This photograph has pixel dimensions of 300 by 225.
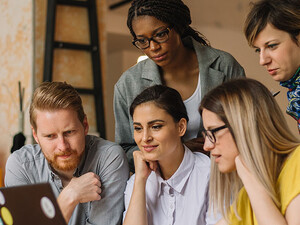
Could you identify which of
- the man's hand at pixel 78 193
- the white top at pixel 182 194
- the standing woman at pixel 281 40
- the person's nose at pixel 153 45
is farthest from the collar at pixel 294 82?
the man's hand at pixel 78 193

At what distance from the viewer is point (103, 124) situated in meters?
3.90

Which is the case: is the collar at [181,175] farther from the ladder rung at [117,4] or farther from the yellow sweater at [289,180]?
the ladder rung at [117,4]

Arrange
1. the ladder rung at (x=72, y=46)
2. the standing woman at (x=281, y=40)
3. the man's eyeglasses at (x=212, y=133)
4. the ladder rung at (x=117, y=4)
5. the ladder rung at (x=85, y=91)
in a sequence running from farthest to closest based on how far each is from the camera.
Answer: the ladder rung at (x=117, y=4) → the ladder rung at (x=85, y=91) → the ladder rung at (x=72, y=46) → the standing woman at (x=281, y=40) → the man's eyeglasses at (x=212, y=133)

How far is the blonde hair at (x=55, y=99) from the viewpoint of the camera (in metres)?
2.09

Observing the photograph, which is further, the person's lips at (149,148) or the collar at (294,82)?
the person's lips at (149,148)

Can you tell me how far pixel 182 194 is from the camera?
2.04 metres

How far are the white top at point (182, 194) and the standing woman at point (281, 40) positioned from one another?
0.49 metres

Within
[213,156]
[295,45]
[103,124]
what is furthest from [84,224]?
[103,124]

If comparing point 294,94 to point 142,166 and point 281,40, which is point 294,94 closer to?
point 281,40

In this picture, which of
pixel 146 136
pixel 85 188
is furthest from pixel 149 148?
pixel 85 188

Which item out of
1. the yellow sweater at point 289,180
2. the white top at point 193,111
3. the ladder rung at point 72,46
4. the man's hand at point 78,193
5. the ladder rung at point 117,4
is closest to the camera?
the yellow sweater at point 289,180

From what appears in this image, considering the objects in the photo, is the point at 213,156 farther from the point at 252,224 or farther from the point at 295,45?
the point at 295,45

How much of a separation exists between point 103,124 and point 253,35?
220cm

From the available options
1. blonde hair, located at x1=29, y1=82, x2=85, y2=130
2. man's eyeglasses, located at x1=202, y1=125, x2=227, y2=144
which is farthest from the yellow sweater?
blonde hair, located at x1=29, y1=82, x2=85, y2=130
